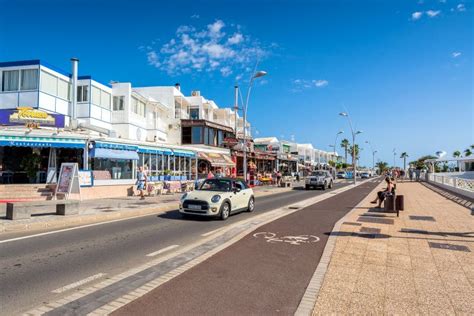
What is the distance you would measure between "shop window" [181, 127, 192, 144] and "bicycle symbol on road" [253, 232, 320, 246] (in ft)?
106

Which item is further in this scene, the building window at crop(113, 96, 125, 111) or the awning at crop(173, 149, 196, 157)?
the building window at crop(113, 96, 125, 111)

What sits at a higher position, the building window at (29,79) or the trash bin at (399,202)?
the building window at (29,79)

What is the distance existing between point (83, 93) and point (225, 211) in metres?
22.5

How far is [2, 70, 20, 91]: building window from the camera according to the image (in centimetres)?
2561

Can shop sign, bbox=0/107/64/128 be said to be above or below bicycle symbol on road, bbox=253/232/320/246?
above

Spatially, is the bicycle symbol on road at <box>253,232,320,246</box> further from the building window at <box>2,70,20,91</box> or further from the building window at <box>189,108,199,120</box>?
the building window at <box>189,108,199,120</box>

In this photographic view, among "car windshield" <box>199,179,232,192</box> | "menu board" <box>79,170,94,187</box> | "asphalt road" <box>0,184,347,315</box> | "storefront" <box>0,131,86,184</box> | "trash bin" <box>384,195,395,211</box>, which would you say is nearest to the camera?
"asphalt road" <box>0,184,347,315</box>

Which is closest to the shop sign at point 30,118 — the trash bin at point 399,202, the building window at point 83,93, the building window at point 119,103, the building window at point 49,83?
the building window at point 49,83

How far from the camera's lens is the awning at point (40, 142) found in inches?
715

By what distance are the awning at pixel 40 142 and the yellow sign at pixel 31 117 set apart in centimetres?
449

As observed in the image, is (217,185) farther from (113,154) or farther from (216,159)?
(216,159)

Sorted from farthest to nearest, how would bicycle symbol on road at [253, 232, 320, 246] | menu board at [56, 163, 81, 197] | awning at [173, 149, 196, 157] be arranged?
awning at [173, 149, 196, 157] → menu board at [56, 163, 81, 197] → bicycle symbol on road at [253, 232, 320, 246]

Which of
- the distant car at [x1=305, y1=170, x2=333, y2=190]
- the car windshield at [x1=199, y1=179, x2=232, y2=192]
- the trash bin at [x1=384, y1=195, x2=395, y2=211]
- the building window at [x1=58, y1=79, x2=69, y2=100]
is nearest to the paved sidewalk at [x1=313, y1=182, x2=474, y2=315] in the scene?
the trash bin at [x1=384, y1=195, x2=395, y2=211]

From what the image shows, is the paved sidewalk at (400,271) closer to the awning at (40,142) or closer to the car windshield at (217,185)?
the car windshield at (217,185)
